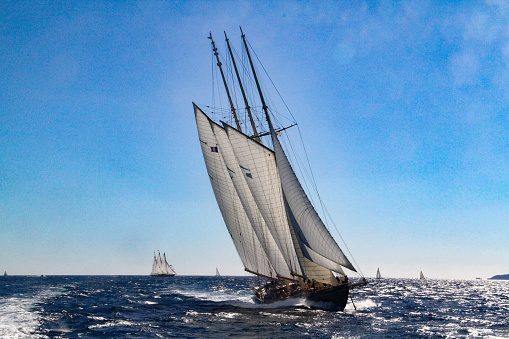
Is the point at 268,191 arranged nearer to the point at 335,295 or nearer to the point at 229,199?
the point at 229,199

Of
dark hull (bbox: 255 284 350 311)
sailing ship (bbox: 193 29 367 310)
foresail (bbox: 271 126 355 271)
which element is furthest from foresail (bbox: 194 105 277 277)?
foresail (bbox: 271 126 355 271)

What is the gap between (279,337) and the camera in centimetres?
2666

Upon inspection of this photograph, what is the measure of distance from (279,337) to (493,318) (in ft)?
75.1

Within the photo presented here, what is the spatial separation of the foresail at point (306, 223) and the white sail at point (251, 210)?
7.63 metres

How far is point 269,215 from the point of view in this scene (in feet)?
137

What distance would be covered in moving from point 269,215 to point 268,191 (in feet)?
8.34

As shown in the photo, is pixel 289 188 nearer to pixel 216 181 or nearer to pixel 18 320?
pixel 216 181

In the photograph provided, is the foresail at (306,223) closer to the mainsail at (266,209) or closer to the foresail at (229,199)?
the mainsail at (266,209)

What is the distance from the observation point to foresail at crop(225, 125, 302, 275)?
41.5 meters

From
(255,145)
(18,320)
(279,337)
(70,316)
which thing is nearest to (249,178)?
(255,145)

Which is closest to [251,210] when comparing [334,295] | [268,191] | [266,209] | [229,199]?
[266,209]

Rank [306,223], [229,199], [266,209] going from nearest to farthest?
[306,223] → [266,209] → [229,199]

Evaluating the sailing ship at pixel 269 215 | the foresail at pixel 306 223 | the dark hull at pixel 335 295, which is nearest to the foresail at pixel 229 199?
the sailing ship at pixel 269 215

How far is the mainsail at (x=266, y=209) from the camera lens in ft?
118
